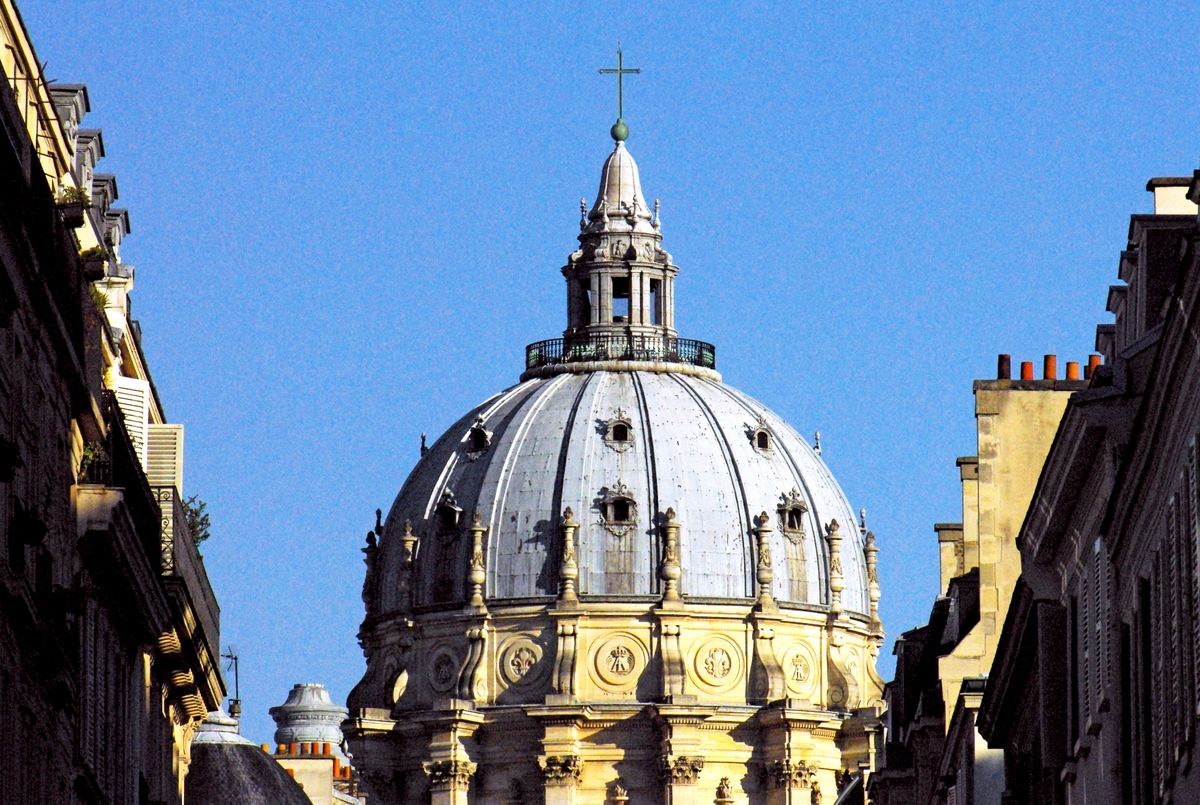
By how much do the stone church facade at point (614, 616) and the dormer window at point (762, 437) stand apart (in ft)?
0.43

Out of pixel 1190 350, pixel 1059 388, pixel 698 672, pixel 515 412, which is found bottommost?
pixel 1190 350

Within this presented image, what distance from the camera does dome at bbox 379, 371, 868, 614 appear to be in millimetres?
144875

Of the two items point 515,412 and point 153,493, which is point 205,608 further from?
point 515,412

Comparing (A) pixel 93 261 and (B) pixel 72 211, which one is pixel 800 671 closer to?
(A) pixel 93 261

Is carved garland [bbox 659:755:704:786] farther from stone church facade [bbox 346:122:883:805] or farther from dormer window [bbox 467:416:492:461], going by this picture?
dormer window [bbox 467:416:492:461]

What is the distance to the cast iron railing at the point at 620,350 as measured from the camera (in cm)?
15062

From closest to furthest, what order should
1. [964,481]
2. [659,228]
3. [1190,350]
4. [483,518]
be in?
[1190,350] → [964,481] → [483,518] → [659,228]

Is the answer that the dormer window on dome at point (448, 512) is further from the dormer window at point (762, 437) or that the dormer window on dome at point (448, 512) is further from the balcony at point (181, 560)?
the balcony at point (181, 560)

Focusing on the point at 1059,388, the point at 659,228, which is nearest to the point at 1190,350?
the point at 1059,388

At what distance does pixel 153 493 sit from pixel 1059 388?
11379 mm

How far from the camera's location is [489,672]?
5709 inches

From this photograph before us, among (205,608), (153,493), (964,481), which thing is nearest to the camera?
(153,493)

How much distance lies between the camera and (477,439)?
144500 millimetres

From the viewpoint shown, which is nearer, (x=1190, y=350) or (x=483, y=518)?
(x=1190, y=350)
